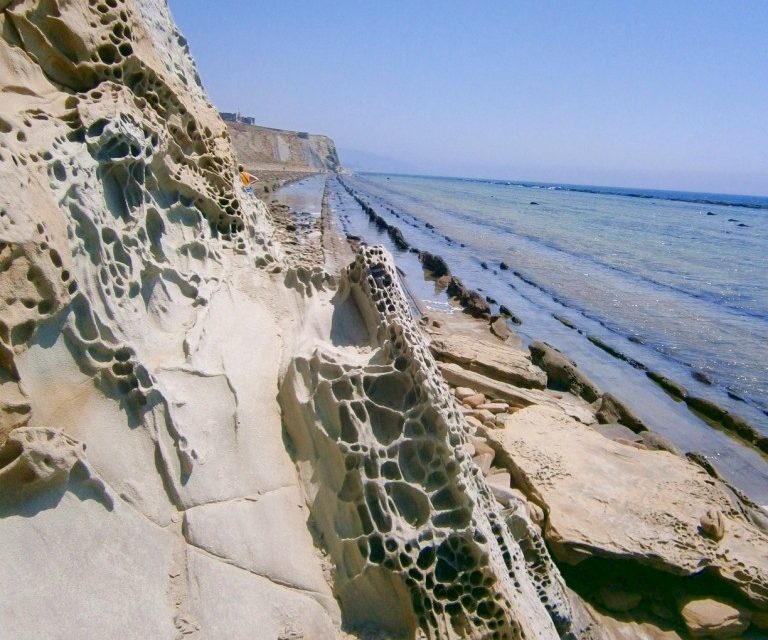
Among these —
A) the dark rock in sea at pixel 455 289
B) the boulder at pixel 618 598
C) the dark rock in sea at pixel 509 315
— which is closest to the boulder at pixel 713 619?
the boulder at pixel 618 598

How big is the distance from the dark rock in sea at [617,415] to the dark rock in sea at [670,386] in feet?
5.62

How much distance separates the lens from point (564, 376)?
9.49m

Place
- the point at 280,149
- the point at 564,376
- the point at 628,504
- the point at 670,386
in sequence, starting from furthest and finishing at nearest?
the point at 280,149 → the point at 670,386 → the point at 564,376 → the point at 628,504

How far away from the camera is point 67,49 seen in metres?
4.16

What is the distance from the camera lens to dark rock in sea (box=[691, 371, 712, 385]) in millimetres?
10602

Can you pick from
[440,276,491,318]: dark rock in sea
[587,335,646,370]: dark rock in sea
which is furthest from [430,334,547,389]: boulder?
[440,276,491,318]: dark rock in sea

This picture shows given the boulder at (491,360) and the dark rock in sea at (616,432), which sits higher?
the boulder at (491,360)

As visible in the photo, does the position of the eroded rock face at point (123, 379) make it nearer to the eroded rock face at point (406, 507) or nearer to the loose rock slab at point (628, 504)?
the eroded rock face at point (406, 507)

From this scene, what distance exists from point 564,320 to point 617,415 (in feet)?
20.6

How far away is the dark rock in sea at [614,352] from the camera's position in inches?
444

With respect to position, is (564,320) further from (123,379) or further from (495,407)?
(123,379)

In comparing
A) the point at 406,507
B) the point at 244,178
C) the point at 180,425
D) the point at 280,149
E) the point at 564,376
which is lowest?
the point at 564,376

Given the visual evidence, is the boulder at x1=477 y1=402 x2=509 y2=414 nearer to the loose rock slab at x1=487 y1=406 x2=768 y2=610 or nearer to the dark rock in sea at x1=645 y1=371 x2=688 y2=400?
the loose rock slab at x1=487 y1=406 x2=768 y2=610

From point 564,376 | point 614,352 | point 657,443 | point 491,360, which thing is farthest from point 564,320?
point 657,443
